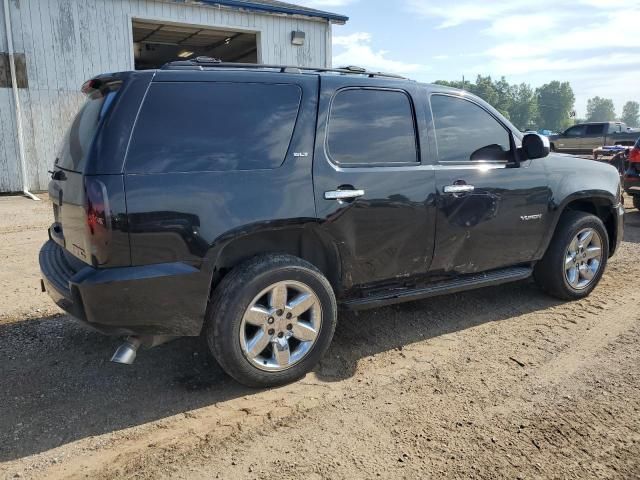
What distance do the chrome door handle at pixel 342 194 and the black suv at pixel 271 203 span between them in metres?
0.01

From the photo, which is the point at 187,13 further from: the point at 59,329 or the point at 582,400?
the point at 582,400

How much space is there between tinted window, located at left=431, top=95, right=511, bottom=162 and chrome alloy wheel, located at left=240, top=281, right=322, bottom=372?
1579 mm

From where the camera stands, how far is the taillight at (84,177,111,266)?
2.74 meters

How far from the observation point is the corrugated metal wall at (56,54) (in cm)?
1116

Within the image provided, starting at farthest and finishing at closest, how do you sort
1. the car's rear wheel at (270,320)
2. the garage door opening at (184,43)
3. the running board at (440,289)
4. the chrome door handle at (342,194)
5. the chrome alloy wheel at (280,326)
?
the garage door opening at (184,43) < the running board at (440,289) < the chrome door handle at (342,194) < the chrome alloy wheel at (280,326) < the car's rear wheel at (270,320)

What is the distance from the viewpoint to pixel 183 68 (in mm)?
3146

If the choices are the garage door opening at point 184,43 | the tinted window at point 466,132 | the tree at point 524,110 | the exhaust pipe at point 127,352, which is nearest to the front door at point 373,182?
the tinted window at point 466,132

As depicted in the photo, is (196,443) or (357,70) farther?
(357,70)

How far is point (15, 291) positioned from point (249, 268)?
3275 mm

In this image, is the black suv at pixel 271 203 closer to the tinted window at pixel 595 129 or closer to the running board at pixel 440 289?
the running board at pixel 440 289

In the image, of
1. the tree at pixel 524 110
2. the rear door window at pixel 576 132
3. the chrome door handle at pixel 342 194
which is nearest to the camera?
the chrome door handle at pixel 342 194

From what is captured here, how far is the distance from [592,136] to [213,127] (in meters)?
27.3

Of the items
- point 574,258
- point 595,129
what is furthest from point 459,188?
point 595,129

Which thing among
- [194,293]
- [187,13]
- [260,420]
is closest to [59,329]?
[194,293]
